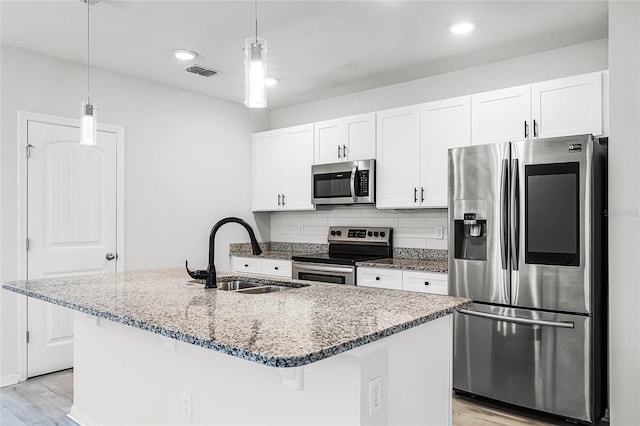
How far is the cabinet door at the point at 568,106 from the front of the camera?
301 cm

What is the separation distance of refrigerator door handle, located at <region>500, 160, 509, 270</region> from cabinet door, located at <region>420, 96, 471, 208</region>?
64cm

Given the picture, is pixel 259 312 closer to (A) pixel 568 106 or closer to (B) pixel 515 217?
(B) pixel 515 217

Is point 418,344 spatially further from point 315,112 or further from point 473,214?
point 315,112

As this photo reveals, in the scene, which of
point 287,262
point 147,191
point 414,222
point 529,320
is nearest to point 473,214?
point 529,320

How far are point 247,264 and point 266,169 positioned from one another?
3.46 feet

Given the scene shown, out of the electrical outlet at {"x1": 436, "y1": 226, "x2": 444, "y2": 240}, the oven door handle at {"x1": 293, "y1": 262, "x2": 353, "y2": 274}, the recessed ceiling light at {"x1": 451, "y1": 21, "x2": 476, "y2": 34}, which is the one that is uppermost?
the recessed ceiling light at {"x1": 451, "y1": 21, "x2": 476, "y2": 34}

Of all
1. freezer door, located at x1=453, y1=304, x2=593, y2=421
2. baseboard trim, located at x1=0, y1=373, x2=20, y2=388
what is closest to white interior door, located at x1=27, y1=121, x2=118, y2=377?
baseboard trim, located at x1=0, y1=373, x2=20, y2=388

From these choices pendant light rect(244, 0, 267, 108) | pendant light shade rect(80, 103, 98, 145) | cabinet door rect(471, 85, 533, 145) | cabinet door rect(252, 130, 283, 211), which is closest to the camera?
pendant light rect(244, 0, 267, 108)

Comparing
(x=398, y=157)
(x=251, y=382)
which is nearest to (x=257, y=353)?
(x=251, y=382)

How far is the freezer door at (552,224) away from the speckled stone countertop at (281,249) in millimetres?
2371

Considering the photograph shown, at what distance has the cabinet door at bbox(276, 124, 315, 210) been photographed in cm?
471

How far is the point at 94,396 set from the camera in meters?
2.67

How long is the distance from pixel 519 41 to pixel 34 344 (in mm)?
4311

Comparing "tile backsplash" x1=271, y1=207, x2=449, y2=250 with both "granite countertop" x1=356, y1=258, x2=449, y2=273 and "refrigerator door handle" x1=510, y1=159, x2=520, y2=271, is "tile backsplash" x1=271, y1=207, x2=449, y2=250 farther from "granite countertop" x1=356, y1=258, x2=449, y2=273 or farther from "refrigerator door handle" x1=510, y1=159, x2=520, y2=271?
"refrigerator door handle" x1=510, y1=159, x2=520, y2=271
